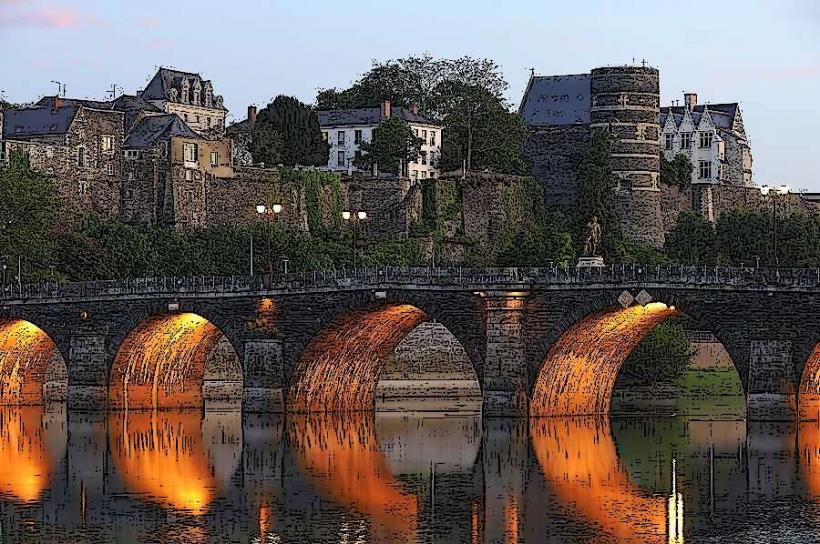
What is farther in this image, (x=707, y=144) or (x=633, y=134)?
(x=707, y=144)

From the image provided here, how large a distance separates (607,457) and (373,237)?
74492mm

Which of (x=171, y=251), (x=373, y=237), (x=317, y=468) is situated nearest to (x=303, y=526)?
(x=317, y=468)

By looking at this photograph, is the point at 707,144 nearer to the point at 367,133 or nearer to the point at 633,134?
the point at 633,134

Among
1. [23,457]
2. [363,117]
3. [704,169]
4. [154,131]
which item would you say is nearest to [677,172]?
[704,169]

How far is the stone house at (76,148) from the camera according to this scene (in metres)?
147

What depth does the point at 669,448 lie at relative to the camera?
8638 cm

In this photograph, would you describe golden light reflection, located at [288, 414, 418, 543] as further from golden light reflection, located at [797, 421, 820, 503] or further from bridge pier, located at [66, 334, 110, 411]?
golden light reflection, located at [797, 421, 820, 503]

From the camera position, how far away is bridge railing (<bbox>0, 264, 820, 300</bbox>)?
89875mm

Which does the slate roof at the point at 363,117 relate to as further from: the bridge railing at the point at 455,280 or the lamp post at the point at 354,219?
the bridge railing at the point at 455,280

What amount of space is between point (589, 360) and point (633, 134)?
197ft

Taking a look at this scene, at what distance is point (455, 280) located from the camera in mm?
95938

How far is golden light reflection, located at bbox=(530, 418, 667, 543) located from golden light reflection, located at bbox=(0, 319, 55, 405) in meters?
33.9

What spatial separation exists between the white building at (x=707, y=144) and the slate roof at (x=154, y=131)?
4509cm

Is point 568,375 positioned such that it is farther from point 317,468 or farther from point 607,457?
point 317,468
